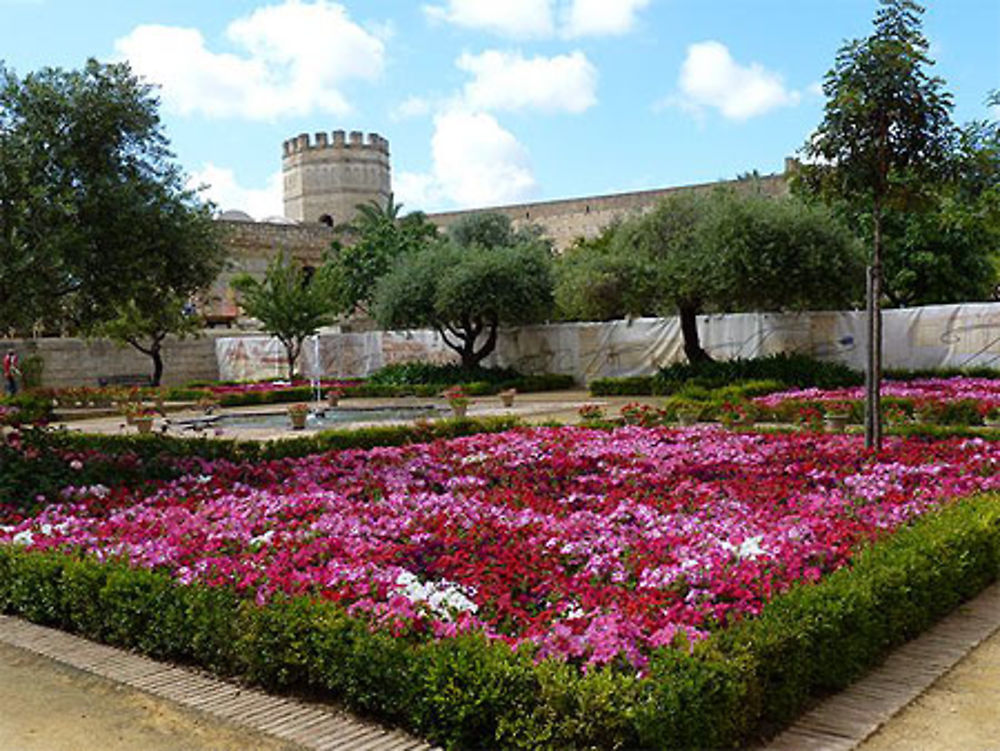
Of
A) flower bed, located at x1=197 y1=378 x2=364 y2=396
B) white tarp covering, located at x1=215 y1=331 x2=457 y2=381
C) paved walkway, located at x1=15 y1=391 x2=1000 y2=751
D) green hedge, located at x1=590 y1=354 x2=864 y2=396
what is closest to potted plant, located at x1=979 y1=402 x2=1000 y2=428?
green hedge, located at x1=590 y1=354 x2=864 y2=396

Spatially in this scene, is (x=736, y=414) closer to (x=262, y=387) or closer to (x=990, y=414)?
(x=990, y=414)

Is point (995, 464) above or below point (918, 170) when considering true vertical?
below

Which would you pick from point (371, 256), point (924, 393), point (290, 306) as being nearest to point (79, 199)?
point (924, 393)

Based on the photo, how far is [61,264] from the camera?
9914 mm

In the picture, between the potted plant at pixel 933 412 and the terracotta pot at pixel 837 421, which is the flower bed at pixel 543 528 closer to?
the terracotta pot at pixel 837 421

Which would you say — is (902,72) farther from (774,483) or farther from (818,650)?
(818,650)

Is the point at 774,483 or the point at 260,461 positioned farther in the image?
the point at 260,461

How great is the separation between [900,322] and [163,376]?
25.2 m

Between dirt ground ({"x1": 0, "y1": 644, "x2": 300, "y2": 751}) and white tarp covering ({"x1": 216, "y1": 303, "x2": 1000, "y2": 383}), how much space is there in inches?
788

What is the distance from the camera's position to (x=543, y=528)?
20.6 feet

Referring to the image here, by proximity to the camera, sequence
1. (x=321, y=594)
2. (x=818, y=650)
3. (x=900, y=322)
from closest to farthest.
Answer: (x=818, y=650), (x=321, y=594), (x=900, y=322)

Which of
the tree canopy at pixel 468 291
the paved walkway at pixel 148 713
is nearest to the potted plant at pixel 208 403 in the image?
the tree canopy at pixel 468 291

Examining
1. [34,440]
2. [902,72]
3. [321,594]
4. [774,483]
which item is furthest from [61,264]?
[902,72]

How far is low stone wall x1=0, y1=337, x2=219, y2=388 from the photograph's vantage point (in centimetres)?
3209
